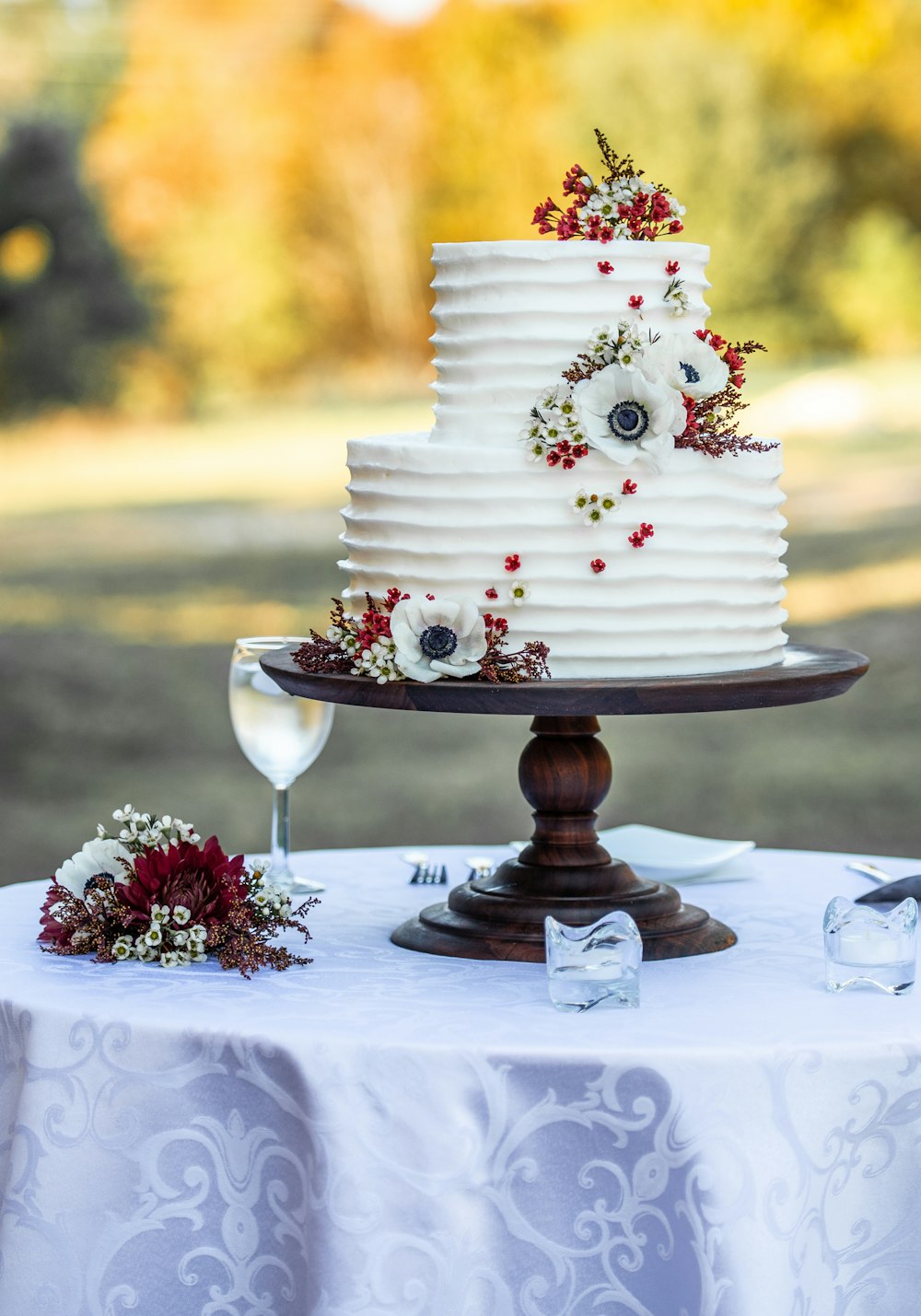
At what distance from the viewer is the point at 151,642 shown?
11.9m

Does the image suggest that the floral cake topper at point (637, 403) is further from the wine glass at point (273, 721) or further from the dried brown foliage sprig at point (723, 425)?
the wine glass at point (273, 721)

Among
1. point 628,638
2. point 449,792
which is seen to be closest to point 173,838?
point 628,638

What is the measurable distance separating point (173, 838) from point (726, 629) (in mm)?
747

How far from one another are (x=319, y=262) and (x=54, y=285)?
1.73 metres

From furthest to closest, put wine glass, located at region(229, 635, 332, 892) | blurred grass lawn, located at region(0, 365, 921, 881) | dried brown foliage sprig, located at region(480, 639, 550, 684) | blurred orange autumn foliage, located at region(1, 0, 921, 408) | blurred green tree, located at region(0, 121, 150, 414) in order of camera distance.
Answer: blurred orange autumn foliage, located at region(1, 0, 921, 408) < blurred green tree, located at region(0, 121, 150, 414) < blurred grass lawn, located at region(0, 365, 921, 881) < wine glass, located at region(229, 635, 332, 892) < dried brown foliage sprig, located at region(480, 639, 550, 684)

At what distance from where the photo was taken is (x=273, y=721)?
8.78 ft

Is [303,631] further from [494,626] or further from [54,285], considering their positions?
[494,626]

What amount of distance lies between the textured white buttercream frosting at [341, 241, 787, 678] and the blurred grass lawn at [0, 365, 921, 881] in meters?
7.45

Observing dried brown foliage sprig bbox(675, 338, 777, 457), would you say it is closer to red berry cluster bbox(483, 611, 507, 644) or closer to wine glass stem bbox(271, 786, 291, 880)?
red berry cluster bbox(483, 611, 507, 644)

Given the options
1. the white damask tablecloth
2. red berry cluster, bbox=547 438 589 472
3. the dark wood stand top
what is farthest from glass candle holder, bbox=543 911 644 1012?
red berry cluster, bbox=547 438 589 472

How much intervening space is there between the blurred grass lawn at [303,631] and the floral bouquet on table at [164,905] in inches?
291

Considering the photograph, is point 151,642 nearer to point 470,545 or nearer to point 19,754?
point 19,754

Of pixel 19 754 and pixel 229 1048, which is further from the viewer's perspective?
pixel 19 754

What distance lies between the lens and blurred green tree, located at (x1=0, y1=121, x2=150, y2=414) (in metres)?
11.9
